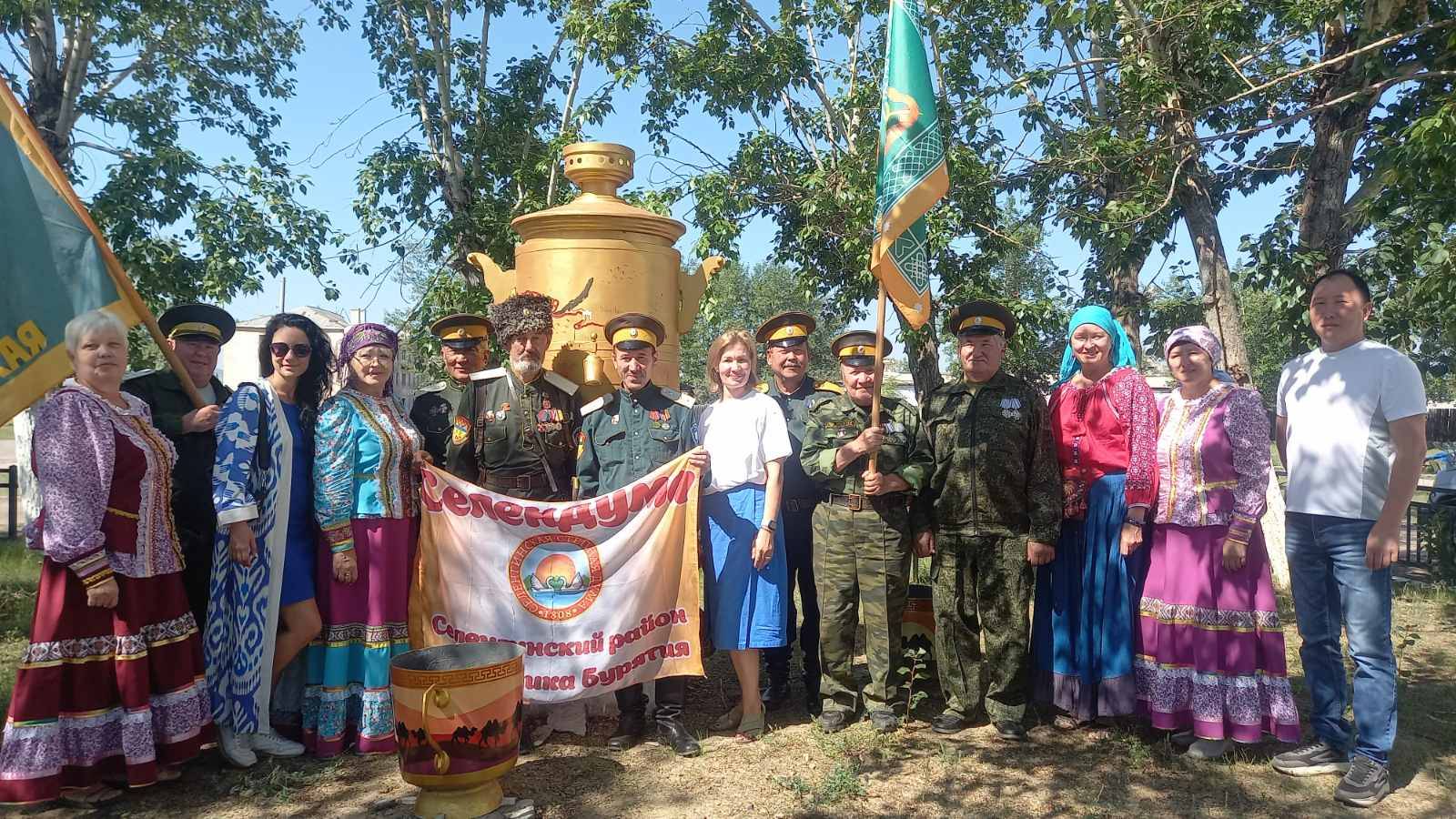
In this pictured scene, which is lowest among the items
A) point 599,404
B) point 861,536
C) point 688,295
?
point 861,536

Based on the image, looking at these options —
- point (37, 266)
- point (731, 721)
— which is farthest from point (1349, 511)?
point (37, 266)

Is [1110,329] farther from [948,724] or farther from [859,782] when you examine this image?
[859,782]

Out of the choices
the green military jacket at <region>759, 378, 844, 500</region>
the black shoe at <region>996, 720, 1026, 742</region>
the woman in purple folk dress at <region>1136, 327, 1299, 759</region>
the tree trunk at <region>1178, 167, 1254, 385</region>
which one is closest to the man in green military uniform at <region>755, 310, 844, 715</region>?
the green military jacket at <region>759, 378, 844, 500</region>

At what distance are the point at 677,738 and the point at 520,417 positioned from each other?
1733 millimetres

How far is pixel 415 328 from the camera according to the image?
31.3 feet

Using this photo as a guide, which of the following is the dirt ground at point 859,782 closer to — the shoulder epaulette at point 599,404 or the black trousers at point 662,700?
the black trousers at point 662,700

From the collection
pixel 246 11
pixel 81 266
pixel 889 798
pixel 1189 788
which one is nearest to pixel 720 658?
pixel 889 798

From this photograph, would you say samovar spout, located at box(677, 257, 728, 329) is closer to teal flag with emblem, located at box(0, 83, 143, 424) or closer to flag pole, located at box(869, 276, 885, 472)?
flag pole, located at box(869, 276, 885, 472)

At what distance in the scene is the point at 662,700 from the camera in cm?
439

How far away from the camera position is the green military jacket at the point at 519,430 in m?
4.50

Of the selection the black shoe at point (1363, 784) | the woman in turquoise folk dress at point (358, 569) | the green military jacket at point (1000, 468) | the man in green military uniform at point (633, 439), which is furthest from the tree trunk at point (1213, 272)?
the woman in turquoise folk dress at point (358, 569)

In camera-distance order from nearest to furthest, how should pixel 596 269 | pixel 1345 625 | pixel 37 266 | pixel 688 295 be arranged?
pixel 37 266, pixel 1345 625, pixel 596 269, pixel 688 295

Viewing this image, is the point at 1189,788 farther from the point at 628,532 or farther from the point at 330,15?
the point at 330,15

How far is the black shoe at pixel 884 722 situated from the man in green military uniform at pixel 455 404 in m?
2.35
